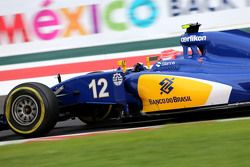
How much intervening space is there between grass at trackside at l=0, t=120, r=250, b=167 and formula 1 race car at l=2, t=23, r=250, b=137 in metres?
0.57

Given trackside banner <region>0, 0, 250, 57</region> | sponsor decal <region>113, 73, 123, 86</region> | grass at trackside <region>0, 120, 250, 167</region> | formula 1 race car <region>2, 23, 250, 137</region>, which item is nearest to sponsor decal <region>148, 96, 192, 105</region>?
formula 1 race car <region>2, 23, 250, 137</region>

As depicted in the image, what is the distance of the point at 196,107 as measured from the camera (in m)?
6.45

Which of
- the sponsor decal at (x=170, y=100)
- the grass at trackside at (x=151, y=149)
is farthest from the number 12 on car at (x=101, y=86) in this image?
the grass at trackside at (x=151, y=149)

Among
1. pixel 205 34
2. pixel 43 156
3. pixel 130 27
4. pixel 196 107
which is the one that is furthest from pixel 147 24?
pixel 43 156

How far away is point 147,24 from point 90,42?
1.10 metres

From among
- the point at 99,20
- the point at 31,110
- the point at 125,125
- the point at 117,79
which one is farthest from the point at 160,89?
the point at 99,20

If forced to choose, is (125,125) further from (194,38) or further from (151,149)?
(151,149)

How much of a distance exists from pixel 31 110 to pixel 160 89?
154 cm

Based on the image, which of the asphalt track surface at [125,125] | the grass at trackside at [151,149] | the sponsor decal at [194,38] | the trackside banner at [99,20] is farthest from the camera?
the trackside banner at [99,20]

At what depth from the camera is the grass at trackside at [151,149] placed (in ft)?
14.3

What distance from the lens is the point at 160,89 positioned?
6.61 m

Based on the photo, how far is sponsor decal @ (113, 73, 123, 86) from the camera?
22.9 feet

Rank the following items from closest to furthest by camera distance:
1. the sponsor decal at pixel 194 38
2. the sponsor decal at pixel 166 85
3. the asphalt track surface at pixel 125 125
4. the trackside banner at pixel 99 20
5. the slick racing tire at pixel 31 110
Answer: the sponsor decal at pixel 166 85 < the slick racing tire at pixel 31 110 < the asphalt track surface at pixel 125 125 < the sponsor decal at pixel 194 38 < the trackside banner at pixel 99 20

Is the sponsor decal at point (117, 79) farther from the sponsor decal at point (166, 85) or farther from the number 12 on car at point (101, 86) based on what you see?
the sponsor decal at point (166, 85)
